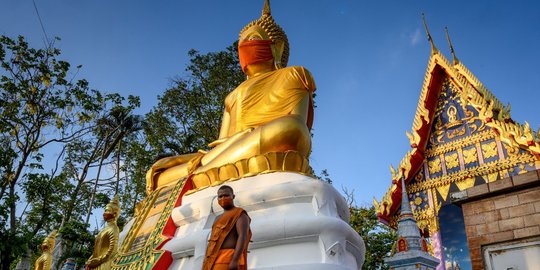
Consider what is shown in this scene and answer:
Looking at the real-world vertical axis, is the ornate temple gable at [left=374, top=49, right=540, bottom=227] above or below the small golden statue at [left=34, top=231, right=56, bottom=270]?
above

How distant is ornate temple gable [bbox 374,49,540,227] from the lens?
9109 millimetres

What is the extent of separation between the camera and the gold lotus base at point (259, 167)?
4.63 m

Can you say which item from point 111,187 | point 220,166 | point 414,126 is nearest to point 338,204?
point 220,166

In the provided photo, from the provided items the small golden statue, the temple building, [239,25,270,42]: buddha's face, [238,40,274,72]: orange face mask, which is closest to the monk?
the small golden statue

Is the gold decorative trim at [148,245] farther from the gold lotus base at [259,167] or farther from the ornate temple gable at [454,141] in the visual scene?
the ornate temple gable at [454,141]

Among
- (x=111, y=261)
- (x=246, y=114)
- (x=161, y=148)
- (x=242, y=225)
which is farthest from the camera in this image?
(x=161, y=148)

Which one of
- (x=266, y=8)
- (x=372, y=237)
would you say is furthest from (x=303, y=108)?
(x=372, y=237)

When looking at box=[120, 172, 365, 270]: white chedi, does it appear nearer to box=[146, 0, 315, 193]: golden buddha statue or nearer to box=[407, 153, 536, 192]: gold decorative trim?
box=[146, 0, 315, 193]: golden buddha statue

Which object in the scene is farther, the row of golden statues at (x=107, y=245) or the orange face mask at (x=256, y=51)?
the orange face mask at (x=256, y=51)

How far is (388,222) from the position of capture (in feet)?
34.6

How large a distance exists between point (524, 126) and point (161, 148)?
8.44 m

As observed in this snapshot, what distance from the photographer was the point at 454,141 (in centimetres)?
1020

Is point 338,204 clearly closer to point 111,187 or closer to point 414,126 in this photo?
point 414,126

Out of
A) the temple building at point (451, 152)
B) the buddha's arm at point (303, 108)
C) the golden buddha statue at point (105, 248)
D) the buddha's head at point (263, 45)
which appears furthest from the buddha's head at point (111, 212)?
the temple building at point (451, 152)
